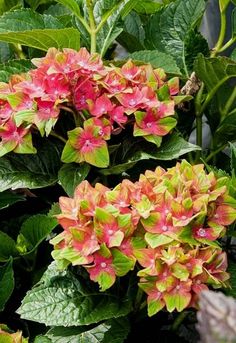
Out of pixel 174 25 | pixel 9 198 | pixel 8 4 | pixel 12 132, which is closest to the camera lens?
pixel 12 132

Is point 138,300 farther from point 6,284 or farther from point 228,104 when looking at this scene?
point 228,104

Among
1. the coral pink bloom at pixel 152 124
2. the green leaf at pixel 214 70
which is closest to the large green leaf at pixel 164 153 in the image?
the coral pink bloom at pixel 152 124

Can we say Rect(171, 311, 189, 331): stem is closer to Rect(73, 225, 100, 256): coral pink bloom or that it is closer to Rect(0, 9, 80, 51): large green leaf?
Rect(73, 225, 100, 256): coral pink bloom

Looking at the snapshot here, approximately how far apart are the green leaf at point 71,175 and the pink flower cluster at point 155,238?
0.14 metres

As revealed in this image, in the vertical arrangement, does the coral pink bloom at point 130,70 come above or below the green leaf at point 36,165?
above

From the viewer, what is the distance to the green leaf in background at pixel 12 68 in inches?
52.7

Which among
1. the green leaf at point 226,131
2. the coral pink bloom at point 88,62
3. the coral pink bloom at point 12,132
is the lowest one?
the green leaf at point 226,131

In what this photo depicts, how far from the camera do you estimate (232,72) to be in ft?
4.17

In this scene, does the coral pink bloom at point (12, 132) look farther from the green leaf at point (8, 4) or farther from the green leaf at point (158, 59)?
the green leaf at point (8, 4)

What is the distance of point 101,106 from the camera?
1167mm

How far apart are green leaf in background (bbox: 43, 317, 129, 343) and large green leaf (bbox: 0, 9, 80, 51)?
52 cm

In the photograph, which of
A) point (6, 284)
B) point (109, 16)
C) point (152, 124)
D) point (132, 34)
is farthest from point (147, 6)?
point (6, 284)

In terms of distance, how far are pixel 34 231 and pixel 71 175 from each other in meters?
0.12

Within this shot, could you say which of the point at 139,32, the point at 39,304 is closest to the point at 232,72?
the point at 139,32
